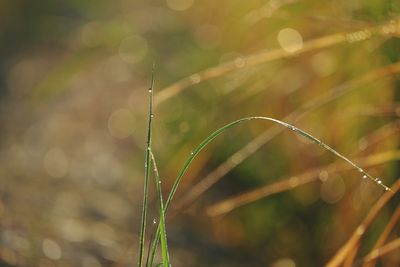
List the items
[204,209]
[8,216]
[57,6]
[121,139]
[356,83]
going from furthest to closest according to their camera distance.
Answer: [57,6] < [121,139] < [204,209] < [8,216] < [356,83]

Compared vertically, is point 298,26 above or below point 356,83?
above

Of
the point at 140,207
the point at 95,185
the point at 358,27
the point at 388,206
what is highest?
the point at 95,185

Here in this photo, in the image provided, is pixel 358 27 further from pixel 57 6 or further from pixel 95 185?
pixel 57 6

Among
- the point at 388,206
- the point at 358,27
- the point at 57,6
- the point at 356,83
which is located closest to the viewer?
the point at 356,83

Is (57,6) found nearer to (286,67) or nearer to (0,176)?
(0,176)

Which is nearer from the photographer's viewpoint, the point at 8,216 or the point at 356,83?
the point at 356,83

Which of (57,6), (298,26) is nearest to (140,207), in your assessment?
(298,26)
